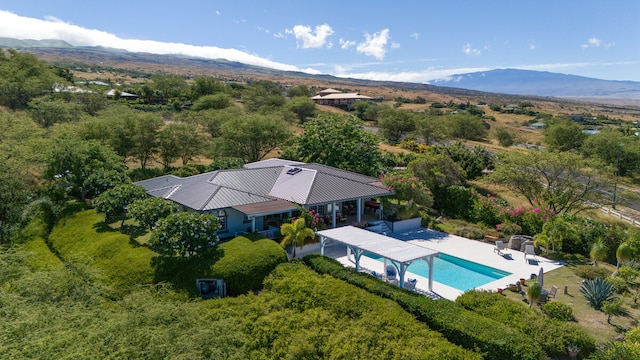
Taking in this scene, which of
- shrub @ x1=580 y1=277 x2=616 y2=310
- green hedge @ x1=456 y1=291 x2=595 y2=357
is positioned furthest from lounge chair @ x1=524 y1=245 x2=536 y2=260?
green hedge @ x1=456 y1=291 x2=595 y2=357

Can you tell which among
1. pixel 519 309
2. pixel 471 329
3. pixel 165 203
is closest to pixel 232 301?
pixel 165 203

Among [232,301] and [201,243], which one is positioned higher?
[201,243]

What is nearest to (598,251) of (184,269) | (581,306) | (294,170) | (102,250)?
(581,306)

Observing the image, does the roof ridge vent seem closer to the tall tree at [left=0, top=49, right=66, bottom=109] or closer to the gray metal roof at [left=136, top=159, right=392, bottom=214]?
the gray metal roof at [left=136, top=159, right=392, bottom=214]

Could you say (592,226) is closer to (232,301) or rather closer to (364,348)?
(364,348)

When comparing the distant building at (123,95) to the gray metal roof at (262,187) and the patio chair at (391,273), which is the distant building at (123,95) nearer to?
the gray metal roof at (262,187)

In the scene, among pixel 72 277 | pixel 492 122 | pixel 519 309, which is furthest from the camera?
pixel 492 122
